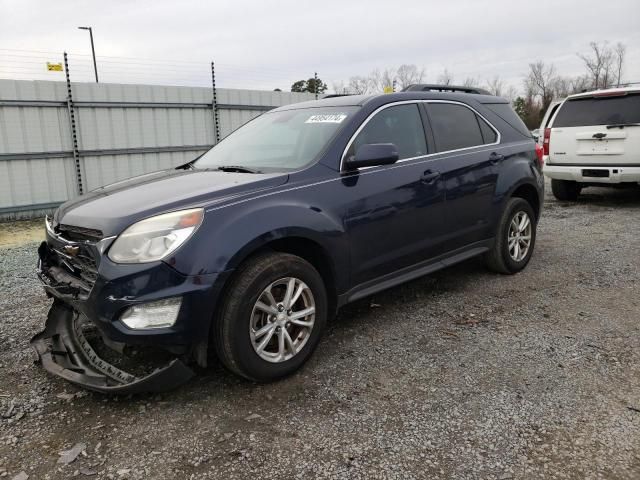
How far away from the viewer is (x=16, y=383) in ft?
10.4

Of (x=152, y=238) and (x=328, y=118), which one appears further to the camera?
(x=328, y=118)

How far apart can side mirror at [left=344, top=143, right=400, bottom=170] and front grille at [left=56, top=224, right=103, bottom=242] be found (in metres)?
1.61

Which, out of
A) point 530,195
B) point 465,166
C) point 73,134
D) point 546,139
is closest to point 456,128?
point 465,166

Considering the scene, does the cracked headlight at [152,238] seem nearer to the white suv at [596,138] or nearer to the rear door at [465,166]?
the rear door at [465,166]

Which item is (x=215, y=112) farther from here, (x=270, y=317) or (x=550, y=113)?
(x=270, y=317)

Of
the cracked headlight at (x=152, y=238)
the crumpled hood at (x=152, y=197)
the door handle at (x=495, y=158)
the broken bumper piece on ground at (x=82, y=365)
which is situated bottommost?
the broken bumper piece on ground at (x=82, y=365)

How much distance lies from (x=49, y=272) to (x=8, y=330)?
1.13 metres

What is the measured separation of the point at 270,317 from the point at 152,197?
985 mm

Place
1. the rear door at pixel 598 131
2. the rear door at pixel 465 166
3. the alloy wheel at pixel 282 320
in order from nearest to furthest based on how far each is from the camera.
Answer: the alloy wheel at pixel 282 320
the rear door at pixel 465 166
the rear door at pixel 598 131

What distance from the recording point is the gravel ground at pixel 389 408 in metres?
2.38

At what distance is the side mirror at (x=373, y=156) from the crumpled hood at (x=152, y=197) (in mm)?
488

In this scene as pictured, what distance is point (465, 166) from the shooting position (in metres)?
4.37

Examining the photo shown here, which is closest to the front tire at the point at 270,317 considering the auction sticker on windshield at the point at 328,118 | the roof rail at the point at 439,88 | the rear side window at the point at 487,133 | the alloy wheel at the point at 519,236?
the auction sticker on windshield at the point at 328,118

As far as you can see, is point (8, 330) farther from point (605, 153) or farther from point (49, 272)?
point (605, 153)
